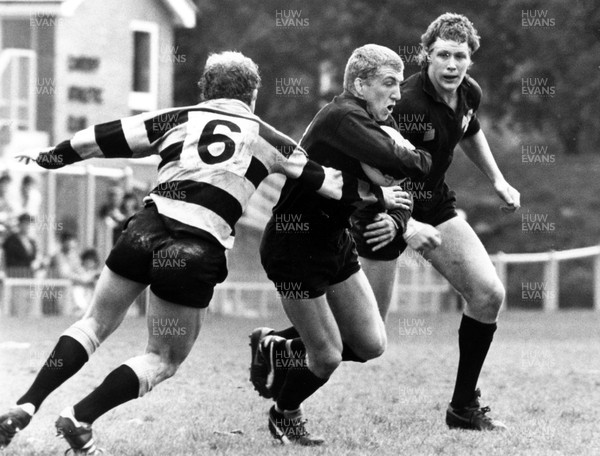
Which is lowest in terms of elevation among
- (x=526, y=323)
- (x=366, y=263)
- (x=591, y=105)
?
(x=526, y=323)

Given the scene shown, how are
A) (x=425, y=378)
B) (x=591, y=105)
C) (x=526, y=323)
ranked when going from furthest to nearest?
(x=591, y=105), (x=526, y=323), (x=425, y=378)

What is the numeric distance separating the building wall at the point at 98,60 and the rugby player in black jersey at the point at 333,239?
20.1 meters

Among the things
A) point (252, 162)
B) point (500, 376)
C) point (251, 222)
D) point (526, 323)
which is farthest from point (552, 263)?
point (252, 162)

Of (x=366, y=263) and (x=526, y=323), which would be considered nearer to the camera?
(x=366, y=263)

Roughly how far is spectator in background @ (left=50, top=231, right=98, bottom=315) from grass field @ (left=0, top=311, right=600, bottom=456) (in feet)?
12.1

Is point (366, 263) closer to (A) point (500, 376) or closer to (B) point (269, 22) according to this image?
(A) point (500, 376)

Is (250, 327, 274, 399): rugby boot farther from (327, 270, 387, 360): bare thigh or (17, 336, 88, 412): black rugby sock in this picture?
(17, 336, 88, 412): black rugby sock

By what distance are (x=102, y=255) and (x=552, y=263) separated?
27.2 feet

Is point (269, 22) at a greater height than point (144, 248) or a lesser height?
greater

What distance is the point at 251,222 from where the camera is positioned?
27.5 meters

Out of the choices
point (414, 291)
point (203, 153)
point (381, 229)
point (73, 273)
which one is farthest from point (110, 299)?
point (414, 291)

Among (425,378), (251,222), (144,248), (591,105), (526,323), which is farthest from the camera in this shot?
(591,105)

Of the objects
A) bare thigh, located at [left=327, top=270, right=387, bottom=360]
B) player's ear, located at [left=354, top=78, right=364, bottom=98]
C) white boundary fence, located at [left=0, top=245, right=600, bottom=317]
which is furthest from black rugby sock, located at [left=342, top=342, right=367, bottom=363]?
white boundary fence, located at [left=0, top=245, right=600, bottom=317]

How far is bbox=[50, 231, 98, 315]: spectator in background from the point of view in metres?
17.8
